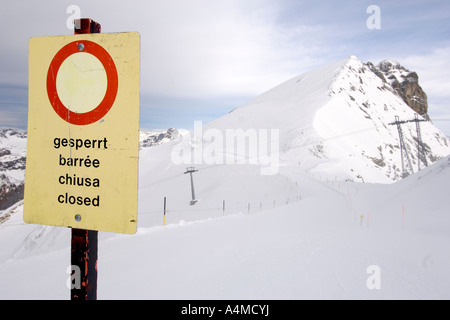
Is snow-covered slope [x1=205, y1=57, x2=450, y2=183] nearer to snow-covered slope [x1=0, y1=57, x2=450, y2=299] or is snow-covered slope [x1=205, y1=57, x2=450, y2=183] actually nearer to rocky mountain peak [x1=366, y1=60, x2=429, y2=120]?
snow-covered slope [x1=0, y1=57, x2=450, y2=299]

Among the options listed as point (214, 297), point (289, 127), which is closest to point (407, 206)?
point (214, 297)

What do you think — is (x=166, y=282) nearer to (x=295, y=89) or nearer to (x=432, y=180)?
(x=432, y=180)

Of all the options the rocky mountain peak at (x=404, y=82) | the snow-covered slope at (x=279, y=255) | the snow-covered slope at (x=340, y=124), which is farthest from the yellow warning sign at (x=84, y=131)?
the rocky mountain peak at (x=404, y=82)

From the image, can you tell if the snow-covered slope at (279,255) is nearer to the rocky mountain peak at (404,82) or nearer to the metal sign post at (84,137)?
the metal sign post at (84,137)

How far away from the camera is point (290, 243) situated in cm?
729

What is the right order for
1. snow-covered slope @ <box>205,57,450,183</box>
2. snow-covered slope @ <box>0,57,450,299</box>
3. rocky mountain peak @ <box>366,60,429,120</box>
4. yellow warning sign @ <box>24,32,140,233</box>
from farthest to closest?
rocky mountain peak @ <box>366,60,429,120</box>, snow-covered slope @ <box>205,57,450,183</box>, snow-covered slope @ <box>0,57,450,299</box>, yellow warning sign @ <box>24,32,140,233</box>

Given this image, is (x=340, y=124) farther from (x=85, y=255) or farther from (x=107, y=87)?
(x=85, y=255)

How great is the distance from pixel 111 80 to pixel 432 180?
56.0 feet

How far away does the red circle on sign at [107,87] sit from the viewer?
1.87 m

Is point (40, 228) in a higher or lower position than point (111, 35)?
lower

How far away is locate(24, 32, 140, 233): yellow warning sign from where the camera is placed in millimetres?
1836

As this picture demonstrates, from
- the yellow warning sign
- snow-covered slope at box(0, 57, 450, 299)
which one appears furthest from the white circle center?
snow-covered slope at box(0, 57, 450, 299)

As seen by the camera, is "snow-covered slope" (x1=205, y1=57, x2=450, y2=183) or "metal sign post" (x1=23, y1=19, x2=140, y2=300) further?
"snow-covered slope" (x1=205, y1=57, x2=450, y2=183)

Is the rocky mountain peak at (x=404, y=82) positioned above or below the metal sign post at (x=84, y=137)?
above
